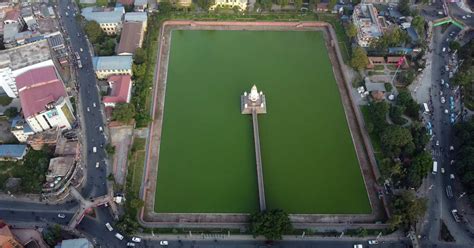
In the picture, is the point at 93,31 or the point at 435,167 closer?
the point at 435,167

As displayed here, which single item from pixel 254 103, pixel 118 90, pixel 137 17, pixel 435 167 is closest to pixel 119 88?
pixel 118 90

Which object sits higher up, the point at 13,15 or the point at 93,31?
the point at 13,15

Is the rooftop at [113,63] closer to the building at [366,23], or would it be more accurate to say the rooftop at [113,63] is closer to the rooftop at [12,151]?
the rooftop at [12,151]

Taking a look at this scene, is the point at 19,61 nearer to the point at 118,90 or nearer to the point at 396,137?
the point at 118,90

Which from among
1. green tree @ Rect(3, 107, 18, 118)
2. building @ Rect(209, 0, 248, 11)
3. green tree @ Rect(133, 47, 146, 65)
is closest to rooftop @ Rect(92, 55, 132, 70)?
green tree @ Rect(133, 47, 146, 65)

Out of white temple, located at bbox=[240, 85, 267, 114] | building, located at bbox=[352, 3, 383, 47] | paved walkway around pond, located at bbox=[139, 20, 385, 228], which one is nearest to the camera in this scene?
paved walkway around pond, located at bbox=[139, 20, 385, 228]

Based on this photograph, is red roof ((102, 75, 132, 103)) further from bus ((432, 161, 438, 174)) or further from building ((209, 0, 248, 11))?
bus ((432, 161, 438, 174))

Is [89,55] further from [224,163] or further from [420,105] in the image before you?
[420,105]
